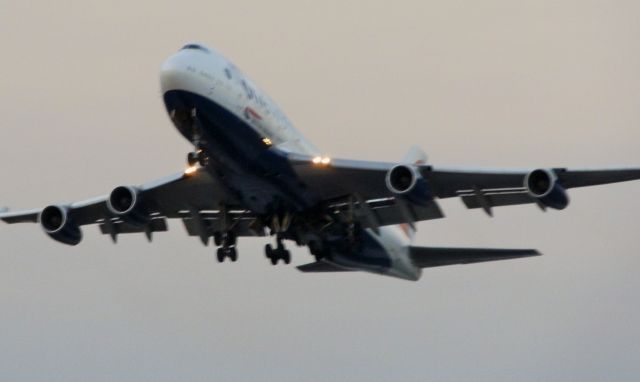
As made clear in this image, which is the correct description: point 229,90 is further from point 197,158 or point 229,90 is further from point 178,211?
point 178,211

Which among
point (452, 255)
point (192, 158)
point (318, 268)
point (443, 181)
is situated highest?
point (452, 255)

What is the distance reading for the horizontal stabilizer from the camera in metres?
60.7

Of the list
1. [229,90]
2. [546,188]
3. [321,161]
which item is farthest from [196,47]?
[546,188]

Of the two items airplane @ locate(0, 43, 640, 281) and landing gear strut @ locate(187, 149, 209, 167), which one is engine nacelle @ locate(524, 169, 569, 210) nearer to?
airplane @ locate(0, 43, 640, 281)

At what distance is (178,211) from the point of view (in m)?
59.9

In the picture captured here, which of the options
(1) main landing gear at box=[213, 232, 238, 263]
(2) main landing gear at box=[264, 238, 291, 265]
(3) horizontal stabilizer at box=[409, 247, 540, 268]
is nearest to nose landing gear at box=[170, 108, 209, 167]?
(1) main landing gear at box=[213, 232, 238, 263]

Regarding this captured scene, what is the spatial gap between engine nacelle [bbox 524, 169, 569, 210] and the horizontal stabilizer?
7.39m

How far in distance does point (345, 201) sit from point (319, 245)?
2.66 meters

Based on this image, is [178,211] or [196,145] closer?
[196,145]

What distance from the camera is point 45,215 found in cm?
5884

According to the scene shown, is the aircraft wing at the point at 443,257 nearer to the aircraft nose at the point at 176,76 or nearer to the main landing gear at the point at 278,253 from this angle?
the main landing gear at the point at 278,253

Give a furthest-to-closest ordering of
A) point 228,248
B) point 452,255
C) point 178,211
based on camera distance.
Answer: point 452,255
point 178,211
point 228,248

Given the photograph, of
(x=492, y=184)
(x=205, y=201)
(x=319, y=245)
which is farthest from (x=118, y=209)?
(x=492, y=184)

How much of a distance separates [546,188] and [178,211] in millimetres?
14106
